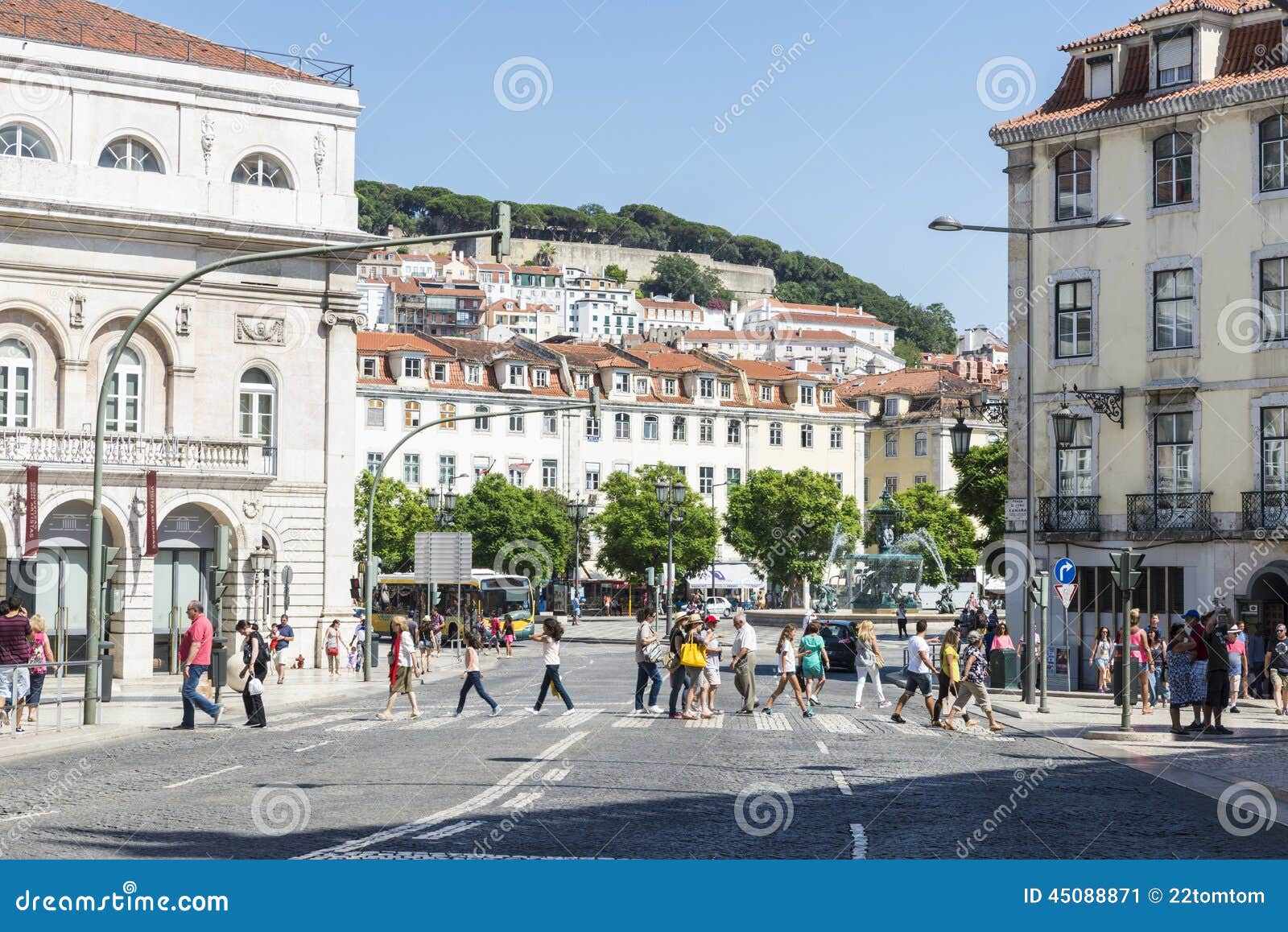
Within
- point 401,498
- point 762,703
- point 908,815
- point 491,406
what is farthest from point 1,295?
point 491,406

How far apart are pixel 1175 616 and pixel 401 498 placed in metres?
65.4

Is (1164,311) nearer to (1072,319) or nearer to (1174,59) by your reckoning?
(1072,319)

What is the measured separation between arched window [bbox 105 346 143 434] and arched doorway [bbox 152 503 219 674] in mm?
2721

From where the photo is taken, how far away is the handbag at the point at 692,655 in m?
27.5

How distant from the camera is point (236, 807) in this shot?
584 inches

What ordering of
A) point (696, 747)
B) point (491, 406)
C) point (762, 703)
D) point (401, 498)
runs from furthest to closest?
point (491, 406) < point (401, 498) < point (762, 703) < point (696, 747)

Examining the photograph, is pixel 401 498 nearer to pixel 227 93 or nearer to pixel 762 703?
pixel 227 93

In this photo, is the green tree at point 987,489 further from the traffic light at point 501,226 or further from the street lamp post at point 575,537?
the traffic light at point 501,226

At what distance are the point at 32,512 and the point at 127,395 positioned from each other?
17.9 feet

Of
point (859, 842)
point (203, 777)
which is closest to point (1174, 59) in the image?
point (203, 777)

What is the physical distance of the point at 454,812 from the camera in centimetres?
1445

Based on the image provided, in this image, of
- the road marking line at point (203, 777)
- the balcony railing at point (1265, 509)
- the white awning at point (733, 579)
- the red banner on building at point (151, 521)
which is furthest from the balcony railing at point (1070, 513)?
the white awning at point (733, 579)

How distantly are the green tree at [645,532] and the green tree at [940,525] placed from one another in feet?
31.8

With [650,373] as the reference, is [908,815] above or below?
below
